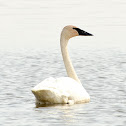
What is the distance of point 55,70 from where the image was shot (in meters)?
25.3

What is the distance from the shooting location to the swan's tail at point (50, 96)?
52.5ft

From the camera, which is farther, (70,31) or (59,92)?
(70,31)

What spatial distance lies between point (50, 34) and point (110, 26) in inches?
301

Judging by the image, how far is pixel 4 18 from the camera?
67.3 metres

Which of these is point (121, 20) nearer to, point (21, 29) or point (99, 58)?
point (21, 29)

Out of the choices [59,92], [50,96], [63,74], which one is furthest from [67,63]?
[63,74]

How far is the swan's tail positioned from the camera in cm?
1602

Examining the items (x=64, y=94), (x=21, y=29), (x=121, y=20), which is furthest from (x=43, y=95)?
(x=121, y=20)

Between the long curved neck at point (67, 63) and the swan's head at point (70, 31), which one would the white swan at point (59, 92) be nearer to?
the long curved neck at point (67, 63)

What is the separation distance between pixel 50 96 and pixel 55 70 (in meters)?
9.16

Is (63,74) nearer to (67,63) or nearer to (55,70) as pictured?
(55,70)

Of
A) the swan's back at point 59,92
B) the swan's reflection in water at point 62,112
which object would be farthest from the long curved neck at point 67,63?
the swan's reflection in water at point 62,112

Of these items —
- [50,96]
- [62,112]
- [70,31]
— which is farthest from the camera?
[70,31]

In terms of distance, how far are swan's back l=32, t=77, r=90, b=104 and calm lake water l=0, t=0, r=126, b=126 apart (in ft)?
0.65
